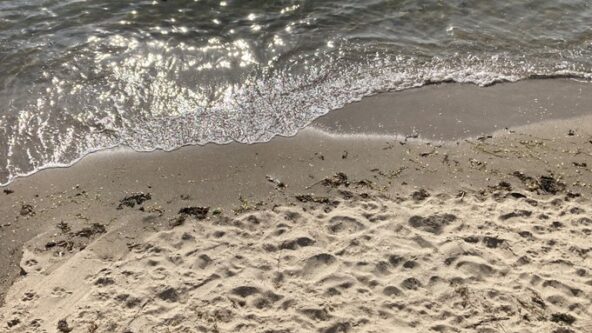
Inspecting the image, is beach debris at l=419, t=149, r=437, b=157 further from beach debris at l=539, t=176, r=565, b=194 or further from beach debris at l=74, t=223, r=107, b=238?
beach debris at l=74, t=223, r=107, b=238

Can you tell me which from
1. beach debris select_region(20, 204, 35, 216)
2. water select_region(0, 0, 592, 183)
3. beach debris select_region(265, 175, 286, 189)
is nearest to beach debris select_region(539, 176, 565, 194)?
water select_region(0, 0, 592, 183)

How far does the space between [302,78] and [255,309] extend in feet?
14.3

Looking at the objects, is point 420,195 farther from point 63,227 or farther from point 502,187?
Result: point 63,227

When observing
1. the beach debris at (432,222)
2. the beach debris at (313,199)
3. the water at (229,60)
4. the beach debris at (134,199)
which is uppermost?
the water at (229,60)

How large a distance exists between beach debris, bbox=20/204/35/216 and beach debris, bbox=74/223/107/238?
0.68 metres

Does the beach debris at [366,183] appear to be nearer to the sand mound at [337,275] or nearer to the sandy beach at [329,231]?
the sandy beach at [329,231]

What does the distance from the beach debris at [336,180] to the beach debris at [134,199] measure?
2.11 metres

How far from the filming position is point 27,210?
596 centimetres

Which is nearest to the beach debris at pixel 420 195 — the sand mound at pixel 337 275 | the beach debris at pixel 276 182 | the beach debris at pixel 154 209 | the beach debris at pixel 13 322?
the sand mound at pixel 337 275

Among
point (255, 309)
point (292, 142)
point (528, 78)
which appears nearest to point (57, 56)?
point (292, 142)

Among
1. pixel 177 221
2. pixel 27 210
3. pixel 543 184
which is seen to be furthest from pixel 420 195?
pixel 27 210

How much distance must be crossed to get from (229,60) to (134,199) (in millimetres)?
3204

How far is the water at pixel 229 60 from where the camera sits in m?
7.17

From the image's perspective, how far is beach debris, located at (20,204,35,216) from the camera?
5.93 meters
